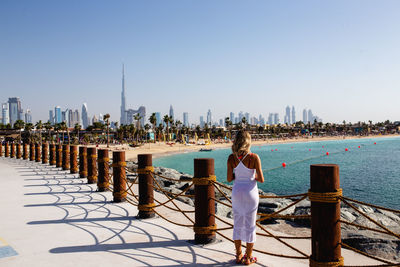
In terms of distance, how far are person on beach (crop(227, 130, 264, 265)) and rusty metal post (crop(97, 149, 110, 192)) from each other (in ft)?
21.1

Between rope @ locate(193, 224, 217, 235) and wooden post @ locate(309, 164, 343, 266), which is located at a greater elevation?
wooden post @ locate(309, 164, 343, 266)

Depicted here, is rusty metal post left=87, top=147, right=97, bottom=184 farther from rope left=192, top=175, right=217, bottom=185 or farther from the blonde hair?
the blonde hair

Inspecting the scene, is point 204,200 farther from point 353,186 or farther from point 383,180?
point 383,180

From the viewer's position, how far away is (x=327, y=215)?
3.52 meters

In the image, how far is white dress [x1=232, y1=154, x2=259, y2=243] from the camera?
4.15 meters

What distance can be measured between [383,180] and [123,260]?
1300 inches

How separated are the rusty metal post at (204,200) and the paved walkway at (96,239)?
21 cm

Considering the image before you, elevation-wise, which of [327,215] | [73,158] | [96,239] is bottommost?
[96,239]

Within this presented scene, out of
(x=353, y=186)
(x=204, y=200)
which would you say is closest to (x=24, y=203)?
(x=204, y=200)

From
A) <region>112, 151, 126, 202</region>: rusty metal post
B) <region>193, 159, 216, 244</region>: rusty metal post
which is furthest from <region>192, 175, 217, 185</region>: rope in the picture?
<region>112, 151, 126, 202</region>: rusty metal post

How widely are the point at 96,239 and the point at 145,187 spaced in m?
1.52

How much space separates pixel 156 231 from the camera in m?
6.00

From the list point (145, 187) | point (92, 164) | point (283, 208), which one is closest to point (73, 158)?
point (92, 164)

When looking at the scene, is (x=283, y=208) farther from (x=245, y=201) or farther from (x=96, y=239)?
(x=96, y=239)
